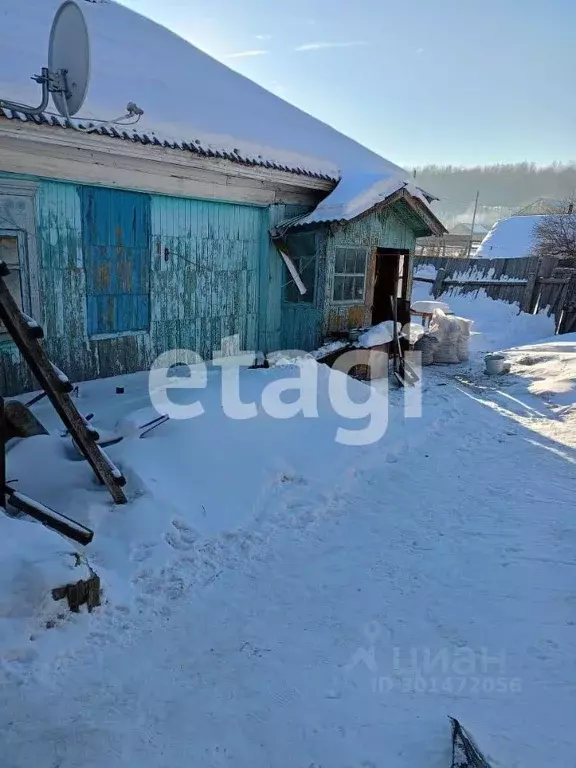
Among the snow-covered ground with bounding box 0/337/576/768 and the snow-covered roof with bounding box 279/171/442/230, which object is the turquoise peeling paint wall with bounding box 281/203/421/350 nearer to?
the snow-covered roof with bounding box 279/171/442/230

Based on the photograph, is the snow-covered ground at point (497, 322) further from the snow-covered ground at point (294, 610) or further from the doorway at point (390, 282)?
the snow-covered ground at point (294, 610)

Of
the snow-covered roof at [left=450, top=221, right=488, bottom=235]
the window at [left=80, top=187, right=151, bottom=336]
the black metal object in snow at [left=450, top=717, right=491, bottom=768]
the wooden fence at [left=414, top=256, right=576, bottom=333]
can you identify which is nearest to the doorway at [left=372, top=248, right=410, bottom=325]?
the wooden fence at [left=414, top=256, right=576, bottom=333]

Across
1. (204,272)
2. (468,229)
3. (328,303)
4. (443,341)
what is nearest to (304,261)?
(328,303)

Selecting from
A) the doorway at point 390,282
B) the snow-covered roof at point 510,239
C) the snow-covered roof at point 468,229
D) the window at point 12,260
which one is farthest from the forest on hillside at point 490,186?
the window at point 12,260

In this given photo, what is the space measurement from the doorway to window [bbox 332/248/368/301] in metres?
0.63

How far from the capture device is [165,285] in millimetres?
7430

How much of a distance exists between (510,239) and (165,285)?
113ft

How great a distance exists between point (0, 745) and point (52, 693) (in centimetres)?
31

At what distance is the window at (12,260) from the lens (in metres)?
5.63

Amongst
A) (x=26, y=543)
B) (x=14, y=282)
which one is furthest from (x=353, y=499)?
(x=14, y=282)

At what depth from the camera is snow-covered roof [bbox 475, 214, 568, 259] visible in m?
34.6

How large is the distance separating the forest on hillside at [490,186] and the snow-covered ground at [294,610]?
9149 centimetres

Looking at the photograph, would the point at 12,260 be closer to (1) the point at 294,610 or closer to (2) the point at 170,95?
(2) the point at 170,95

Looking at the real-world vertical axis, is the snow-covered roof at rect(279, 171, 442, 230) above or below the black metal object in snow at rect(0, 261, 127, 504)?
above
